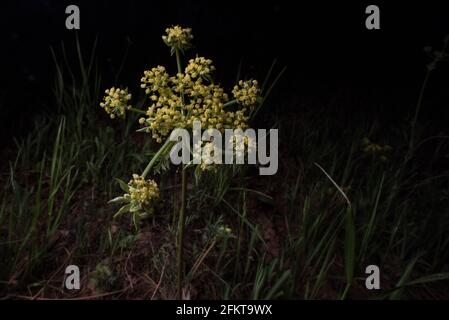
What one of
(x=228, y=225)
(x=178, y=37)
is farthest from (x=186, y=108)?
(x=228, y=225)

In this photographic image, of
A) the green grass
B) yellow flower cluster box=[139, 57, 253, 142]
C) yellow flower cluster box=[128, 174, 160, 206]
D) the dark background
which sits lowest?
the green grass

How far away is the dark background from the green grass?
418 millimetres

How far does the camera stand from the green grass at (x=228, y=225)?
5.42ft

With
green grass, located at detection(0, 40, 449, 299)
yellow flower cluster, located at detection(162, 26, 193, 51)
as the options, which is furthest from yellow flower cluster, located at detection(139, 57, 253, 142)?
green grass, located at detection(0, 40, 449, 299)

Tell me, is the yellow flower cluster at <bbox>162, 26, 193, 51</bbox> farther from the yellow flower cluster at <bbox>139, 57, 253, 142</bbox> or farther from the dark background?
the dark background

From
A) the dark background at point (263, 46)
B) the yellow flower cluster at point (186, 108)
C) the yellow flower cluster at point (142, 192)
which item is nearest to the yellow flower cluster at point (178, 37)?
the yellow flower cluster at point (186, 108)

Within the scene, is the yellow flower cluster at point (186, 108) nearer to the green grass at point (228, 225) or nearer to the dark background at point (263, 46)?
the green grass at point (228, 225)

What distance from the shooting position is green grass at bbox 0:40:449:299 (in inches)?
65.0

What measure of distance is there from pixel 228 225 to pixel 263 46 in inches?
50.6

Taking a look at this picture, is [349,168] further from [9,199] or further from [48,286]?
[9,199]

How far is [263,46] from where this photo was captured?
2744mm

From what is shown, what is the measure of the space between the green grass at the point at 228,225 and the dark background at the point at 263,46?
42 centimetres

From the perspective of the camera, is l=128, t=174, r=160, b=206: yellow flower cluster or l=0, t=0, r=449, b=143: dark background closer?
l=128, t=174, r=160, b=206: yellow flower cluster

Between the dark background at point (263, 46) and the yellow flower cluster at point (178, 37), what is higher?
the dark background at point (263, 46)
